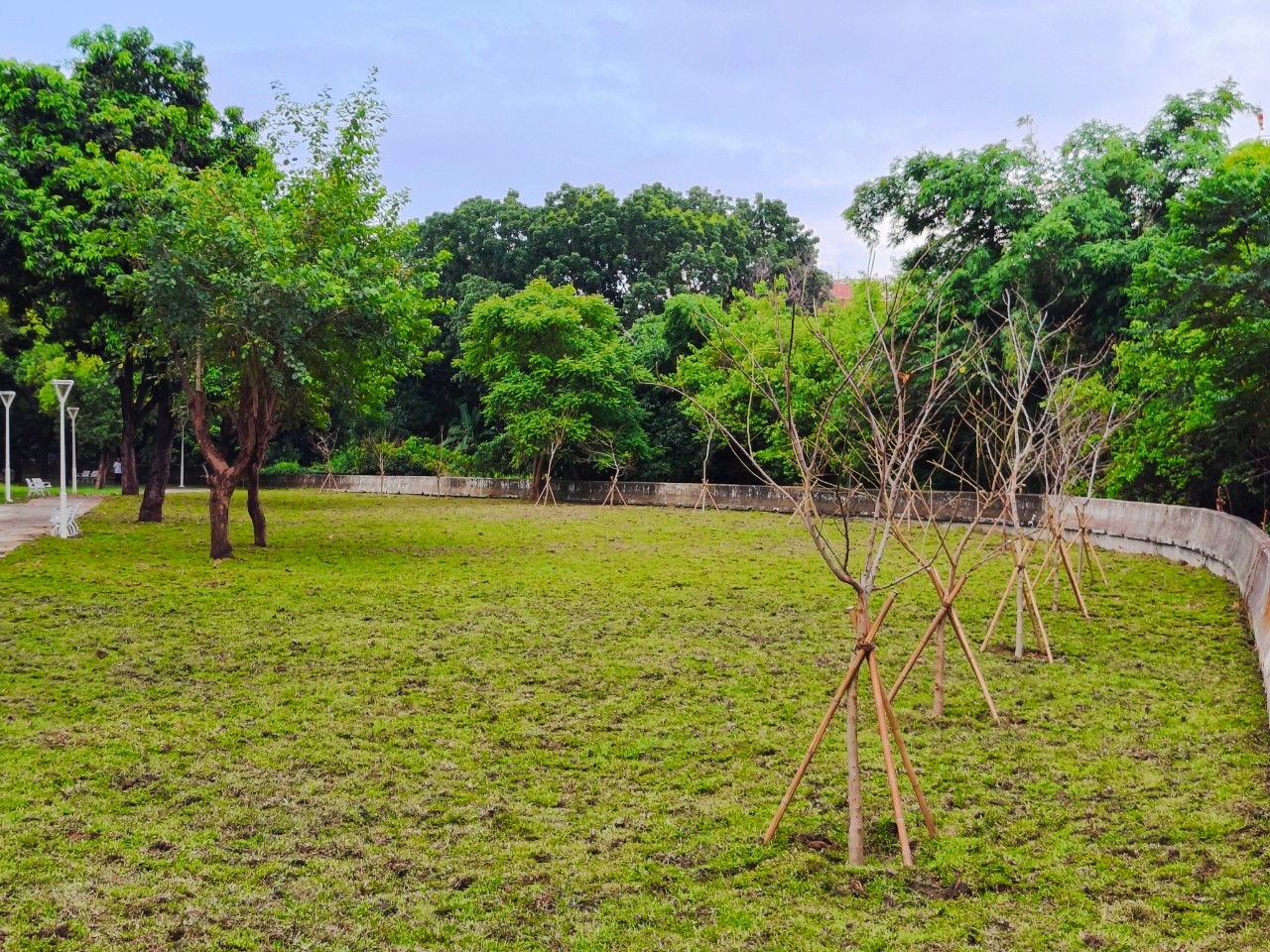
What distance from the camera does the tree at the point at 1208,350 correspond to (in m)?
11.3

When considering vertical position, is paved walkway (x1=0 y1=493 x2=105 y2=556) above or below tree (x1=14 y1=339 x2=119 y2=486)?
below

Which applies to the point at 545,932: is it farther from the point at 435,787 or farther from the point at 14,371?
the point at 14,371

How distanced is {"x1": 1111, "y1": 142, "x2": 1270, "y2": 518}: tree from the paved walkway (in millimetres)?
15765

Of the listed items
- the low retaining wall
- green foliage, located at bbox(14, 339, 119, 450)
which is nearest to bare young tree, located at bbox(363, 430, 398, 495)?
the low retaining wall

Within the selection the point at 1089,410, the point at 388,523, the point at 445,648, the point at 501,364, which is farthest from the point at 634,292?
the point at 445,648

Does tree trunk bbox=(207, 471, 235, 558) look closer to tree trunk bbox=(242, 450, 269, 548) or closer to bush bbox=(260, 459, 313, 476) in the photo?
tree trunk bbox=(242, 450, 269, 548)

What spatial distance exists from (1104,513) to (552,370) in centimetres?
1677

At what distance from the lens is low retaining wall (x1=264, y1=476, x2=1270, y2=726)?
9461 millimetres

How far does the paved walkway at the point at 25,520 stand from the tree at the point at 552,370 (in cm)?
1161

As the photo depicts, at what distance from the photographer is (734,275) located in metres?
39.8

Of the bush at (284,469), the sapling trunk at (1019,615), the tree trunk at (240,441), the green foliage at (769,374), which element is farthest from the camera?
the bush at (284,469)

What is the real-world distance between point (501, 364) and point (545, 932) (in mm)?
28033

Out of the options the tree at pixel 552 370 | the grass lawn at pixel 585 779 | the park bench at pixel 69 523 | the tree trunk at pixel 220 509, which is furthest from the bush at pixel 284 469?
the grass lawn at pixel 585 779

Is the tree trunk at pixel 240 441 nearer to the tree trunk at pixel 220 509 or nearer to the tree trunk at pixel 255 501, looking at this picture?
the tree trunk at pixel 220 509
